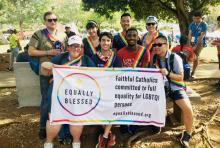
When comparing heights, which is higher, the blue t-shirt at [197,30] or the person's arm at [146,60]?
the blue t-shirt at [197,30]

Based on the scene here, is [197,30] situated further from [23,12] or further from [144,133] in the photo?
[23,12]

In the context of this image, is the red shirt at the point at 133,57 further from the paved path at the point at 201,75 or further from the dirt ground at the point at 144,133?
the paved path at the point at 201,75

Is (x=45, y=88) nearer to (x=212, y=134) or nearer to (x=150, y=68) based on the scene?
(x=150, y=68)

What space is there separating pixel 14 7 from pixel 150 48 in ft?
192

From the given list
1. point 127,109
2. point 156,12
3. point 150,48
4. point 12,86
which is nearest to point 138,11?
point 156,12

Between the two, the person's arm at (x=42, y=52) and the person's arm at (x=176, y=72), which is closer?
the person's arm at (x=176, y=72)

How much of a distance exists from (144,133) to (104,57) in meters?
1.50

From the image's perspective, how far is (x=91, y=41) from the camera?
5477 mm

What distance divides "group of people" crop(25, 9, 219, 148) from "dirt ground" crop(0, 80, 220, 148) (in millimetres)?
362

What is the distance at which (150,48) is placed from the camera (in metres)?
5.61

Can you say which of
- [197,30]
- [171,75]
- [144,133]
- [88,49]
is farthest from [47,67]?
[197,30]

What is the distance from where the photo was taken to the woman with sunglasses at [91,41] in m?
5.39

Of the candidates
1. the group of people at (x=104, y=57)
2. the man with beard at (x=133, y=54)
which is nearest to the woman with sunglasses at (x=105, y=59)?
the group of people at (x=104, y=57)

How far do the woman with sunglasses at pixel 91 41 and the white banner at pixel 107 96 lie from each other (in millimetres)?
718
